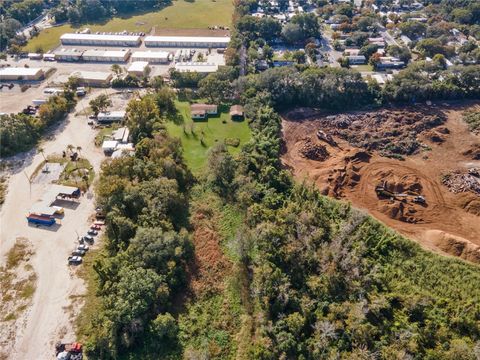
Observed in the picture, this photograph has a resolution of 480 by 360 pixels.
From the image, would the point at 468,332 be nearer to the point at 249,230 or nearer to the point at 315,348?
the point at 315,348

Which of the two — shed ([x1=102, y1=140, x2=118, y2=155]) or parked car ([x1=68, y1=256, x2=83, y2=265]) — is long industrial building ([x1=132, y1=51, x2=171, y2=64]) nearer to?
shed ([x1=102, y1=140, x2=118, y2=155])

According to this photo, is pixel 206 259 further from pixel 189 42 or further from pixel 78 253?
pixel 189 42

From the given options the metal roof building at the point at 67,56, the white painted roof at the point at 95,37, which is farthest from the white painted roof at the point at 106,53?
the white painted roof at the point at 95,37

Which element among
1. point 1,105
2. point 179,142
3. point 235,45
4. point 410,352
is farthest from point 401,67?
point 1,105

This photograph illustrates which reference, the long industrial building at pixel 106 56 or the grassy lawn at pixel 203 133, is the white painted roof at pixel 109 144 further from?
the long industrial building at pixel 106 56

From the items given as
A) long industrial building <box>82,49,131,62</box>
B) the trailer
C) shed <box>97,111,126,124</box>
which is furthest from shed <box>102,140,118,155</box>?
A: long industrial building <box>82,49,131,62</box>

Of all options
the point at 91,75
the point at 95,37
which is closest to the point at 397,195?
the point at 91,75

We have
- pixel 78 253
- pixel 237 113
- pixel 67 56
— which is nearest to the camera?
pixel 78 253
